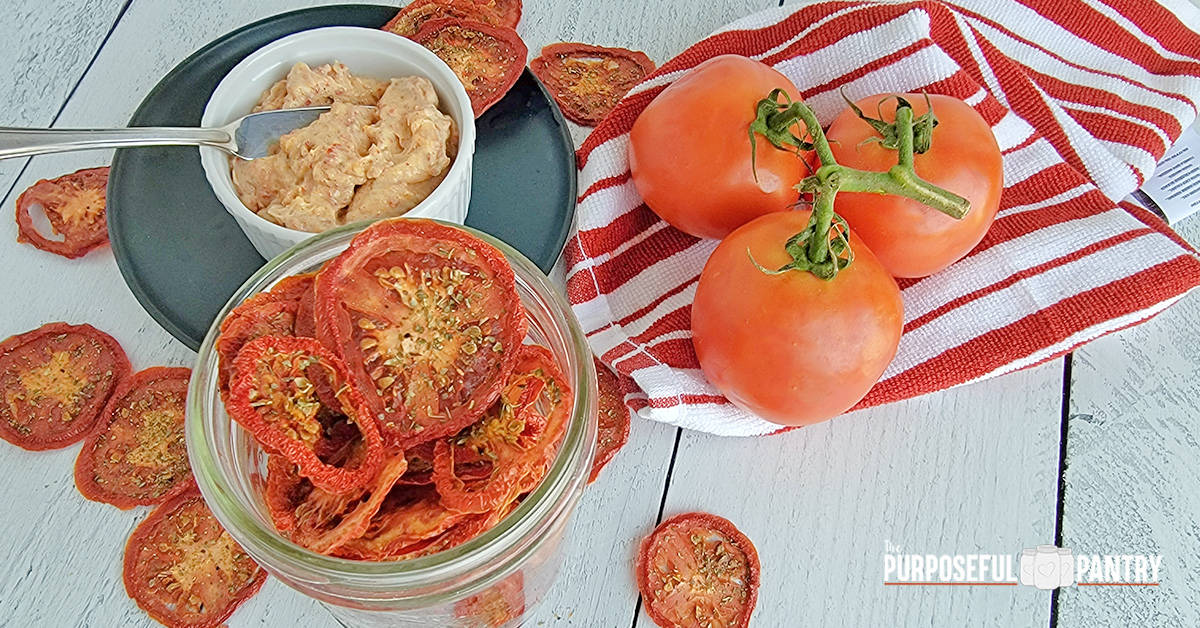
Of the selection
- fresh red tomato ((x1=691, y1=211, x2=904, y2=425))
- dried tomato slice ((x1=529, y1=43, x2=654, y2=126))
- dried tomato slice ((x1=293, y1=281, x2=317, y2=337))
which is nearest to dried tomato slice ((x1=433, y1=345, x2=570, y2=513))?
dried tomato slice ((x1=293, y1=281, x2=317, y2=337))

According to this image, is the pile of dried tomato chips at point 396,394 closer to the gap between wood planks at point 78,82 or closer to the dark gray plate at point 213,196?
the dark gray plate at point 213,196

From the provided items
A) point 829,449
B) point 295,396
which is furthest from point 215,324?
point 829,449

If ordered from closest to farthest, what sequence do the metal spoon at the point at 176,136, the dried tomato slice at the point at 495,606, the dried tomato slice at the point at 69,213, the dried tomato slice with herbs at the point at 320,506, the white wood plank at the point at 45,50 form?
Result: the dried tomato slice with herbs at the point at 320,506, the dried tomato slice at the point at 495,606, the metal spoon at the point at 176,136, the dried tomato slice at the point at 69,213, the white wood plank at the point at 45,50

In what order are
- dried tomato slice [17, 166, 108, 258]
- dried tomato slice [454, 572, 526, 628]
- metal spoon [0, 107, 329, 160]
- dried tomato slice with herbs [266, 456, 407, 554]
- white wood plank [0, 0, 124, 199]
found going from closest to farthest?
dried tomato slice with herbs [266, 456, 407, 554]
dried tomato slice [454, 572, 526, 628]
metal spoon [0, 107, 329, 160]
dried tomato slice [17, 166, 108, 258]
white wood plank [0, 0, 124, 199]

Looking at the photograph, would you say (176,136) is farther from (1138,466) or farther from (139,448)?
(1138,466)

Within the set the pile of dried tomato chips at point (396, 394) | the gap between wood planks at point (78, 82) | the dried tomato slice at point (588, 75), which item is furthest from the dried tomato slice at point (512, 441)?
the gap between wood planks at point (78, 82)

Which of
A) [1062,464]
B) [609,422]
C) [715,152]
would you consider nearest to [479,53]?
[715,152]

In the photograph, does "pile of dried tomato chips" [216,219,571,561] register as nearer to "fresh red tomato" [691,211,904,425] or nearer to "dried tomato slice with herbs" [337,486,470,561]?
"dried tomato slice with herbs" [337,486,470,561]
